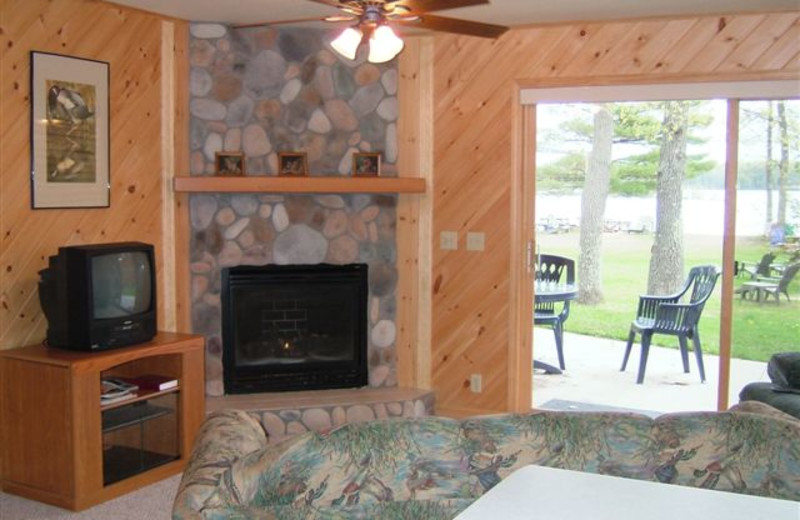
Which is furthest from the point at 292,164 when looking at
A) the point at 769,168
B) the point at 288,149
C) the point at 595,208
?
the point at 769,168

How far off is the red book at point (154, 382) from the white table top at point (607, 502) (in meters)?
2.88

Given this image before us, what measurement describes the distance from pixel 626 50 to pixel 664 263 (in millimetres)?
1233

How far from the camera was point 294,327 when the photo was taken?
561 cm

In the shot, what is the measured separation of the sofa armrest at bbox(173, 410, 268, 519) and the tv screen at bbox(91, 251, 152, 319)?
1.97 m

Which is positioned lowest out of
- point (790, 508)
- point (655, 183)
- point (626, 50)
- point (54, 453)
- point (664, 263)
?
point (54, 453)

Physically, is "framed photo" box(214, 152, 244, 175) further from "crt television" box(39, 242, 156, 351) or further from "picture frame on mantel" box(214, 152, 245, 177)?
"crt television" box(39, 242, 156, 351)

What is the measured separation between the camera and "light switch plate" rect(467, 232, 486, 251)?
217 inches

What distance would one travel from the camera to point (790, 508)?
1900 millimetres

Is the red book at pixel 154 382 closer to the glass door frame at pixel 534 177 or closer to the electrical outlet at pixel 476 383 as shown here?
the electrical outlet at pixel 476 383

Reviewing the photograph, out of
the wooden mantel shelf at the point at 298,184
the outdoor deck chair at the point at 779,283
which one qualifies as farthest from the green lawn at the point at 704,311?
the wooden mantel shelf at the point at 298,184

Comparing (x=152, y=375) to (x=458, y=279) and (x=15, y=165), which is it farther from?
(x=458, y=279)

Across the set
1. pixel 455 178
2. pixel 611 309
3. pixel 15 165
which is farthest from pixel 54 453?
pixel 611 309

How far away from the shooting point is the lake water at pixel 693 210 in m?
4.89

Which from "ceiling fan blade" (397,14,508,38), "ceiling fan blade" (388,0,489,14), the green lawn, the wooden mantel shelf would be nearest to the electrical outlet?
the green lawn
